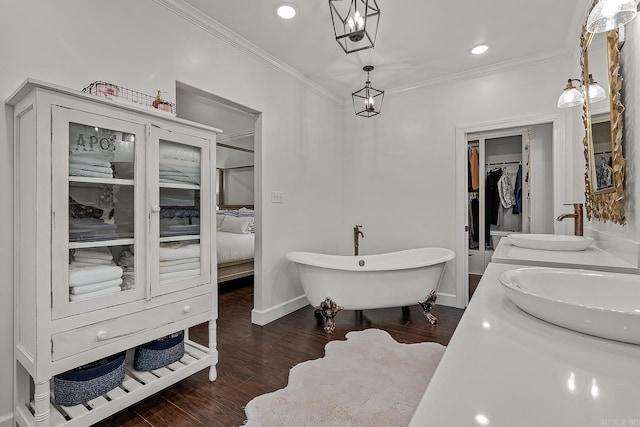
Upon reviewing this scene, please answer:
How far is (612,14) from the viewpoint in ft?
3.92

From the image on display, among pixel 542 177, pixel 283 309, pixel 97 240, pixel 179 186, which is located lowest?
pixel 283 309

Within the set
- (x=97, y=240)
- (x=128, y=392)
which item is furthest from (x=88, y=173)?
(x=128, y=392)

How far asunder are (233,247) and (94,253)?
2.73 metres

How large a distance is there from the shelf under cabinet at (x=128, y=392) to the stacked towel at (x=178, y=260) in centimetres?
54

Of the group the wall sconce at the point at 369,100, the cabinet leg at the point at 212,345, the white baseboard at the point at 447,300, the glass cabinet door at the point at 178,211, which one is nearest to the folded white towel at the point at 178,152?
the glass cabinet door at the point at 178,211

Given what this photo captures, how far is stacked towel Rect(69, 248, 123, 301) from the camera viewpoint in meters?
1.43

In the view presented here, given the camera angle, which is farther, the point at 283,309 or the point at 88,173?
the point at 283,309

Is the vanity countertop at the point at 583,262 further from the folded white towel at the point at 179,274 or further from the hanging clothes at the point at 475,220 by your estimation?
the hanging clothes at the point at 475,220

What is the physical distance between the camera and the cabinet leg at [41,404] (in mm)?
1325

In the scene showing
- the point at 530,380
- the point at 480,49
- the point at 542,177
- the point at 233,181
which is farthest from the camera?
the point at 233,181

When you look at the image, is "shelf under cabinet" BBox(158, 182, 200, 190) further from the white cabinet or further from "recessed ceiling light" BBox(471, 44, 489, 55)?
"recessed ceiling light" BBox(471, 44, 489, 55)

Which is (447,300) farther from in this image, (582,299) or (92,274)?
(92,274)

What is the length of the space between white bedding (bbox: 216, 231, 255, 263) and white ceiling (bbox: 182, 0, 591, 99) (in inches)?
92.3

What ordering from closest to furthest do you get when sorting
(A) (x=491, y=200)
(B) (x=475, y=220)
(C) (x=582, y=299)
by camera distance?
(C) (x=582, y=299)
(A) (x=491, y=200)
(B) (x=475, y=220)
